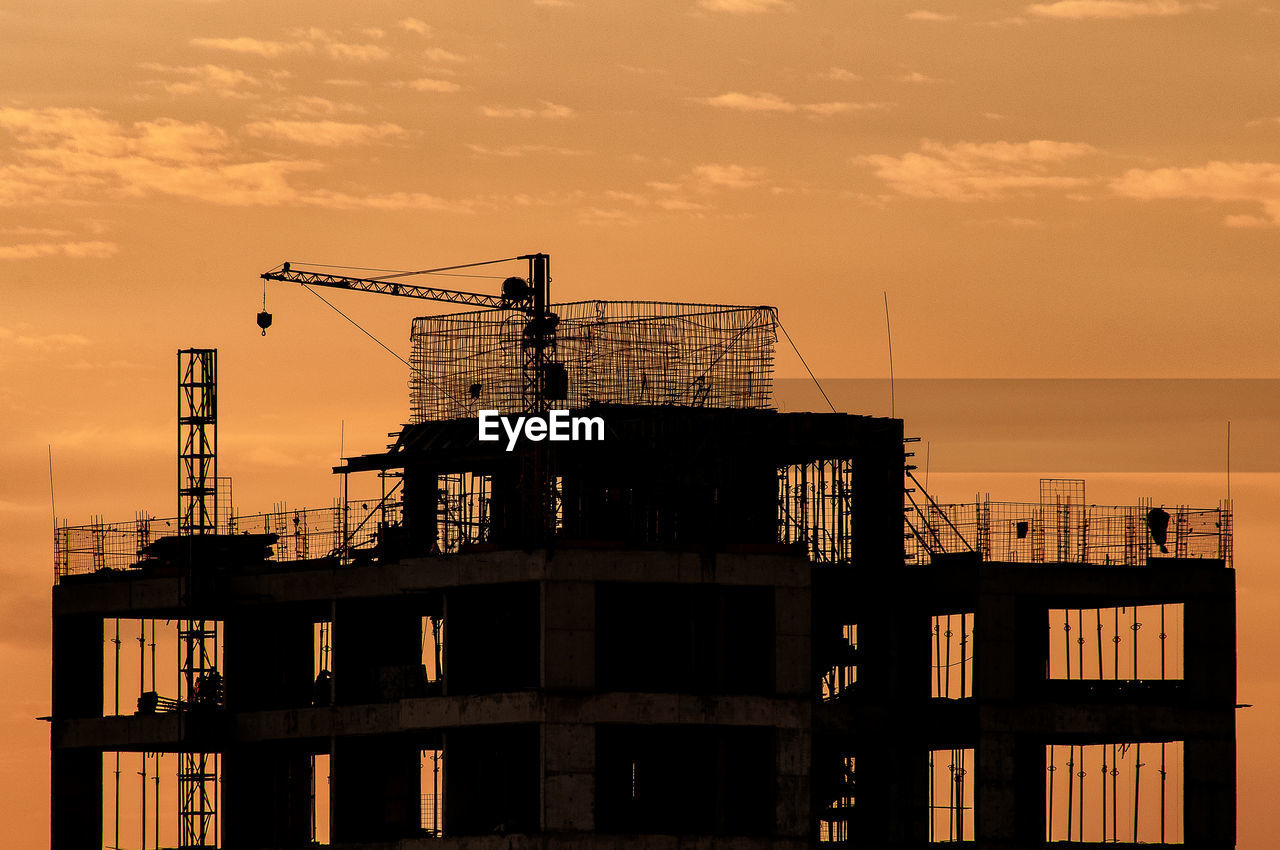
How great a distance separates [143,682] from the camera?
179000 mm

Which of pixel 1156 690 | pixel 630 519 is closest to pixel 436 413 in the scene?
pixel 630 519

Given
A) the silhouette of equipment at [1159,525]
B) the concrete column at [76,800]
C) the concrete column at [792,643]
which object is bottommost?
the concrete column at [76,800]

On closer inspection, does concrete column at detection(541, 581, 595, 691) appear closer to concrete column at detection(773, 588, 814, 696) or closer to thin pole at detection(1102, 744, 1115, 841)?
concrete column at detection(773, 588, 814, 696)

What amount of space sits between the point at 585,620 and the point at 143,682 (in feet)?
115

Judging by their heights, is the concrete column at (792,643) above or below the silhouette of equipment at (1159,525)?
below

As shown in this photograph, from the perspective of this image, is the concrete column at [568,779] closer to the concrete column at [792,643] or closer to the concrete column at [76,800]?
the concrete column at [792,643]

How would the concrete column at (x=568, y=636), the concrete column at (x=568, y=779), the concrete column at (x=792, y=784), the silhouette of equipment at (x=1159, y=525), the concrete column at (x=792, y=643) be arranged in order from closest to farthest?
the concrete column at (x=568, y=779) → the concrete column at (x=568, y=636) → the concrete column at (x=792, y=784) → the concrete column at (x=792, y=643) → the silhouette of equipment at (x=1159, y=525)

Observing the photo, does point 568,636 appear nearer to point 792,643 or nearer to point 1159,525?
point 792,643

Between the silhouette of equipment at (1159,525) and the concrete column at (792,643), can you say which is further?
the silhouette of equipment at (1159,525)

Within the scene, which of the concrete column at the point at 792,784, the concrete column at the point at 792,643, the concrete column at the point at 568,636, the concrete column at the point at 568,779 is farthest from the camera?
the concrete column at the point at 792,643

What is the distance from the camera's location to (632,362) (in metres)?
169

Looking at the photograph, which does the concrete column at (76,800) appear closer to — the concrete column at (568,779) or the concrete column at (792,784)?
the concrete column at (568,779)

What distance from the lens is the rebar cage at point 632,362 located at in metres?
168

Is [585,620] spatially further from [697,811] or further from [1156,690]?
[1156,690]
